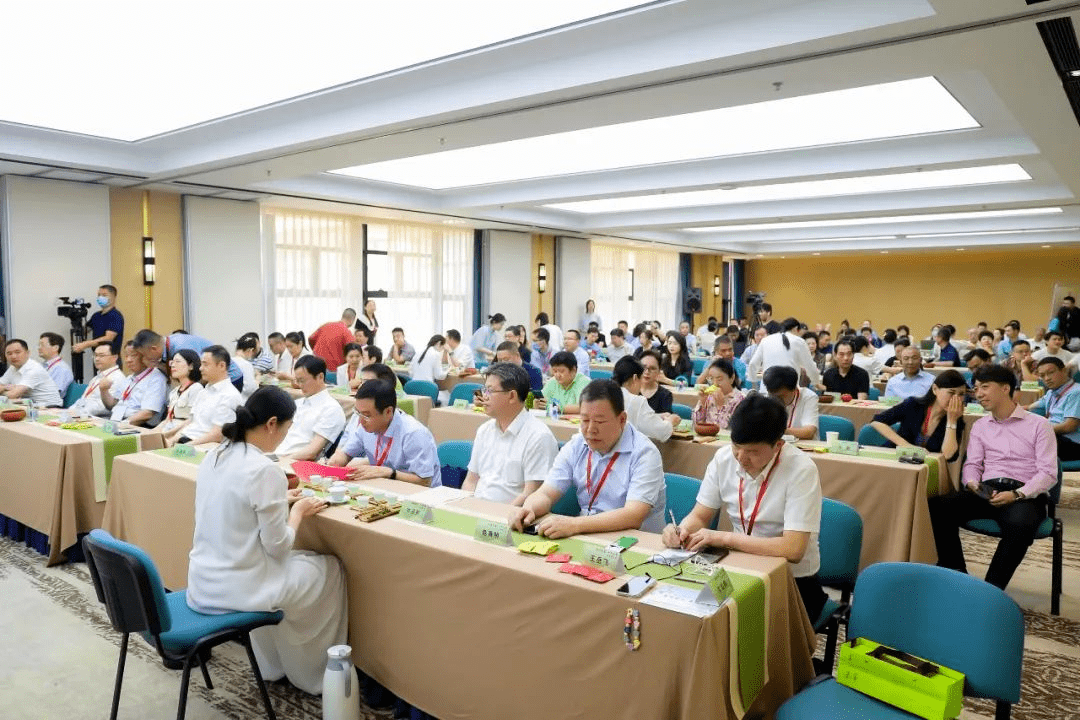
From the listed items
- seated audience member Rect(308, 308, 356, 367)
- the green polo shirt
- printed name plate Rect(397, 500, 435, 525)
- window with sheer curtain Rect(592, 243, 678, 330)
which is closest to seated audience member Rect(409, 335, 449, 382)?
seated audience member Rect(308, 308, 356, 367)

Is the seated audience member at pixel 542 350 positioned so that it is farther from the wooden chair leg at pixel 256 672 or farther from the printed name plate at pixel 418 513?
the wooden chair leg at pixel 256 672

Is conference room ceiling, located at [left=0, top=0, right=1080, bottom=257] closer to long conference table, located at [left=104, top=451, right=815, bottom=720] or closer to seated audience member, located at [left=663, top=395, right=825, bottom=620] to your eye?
seated audience member, located at [left=663, top=395, right=825, bottom=620]

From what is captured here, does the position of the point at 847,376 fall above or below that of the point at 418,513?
above

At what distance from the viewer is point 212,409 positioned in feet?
15.3

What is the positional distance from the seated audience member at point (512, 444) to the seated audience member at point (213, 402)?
2.10 m

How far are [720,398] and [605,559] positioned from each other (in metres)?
3.07

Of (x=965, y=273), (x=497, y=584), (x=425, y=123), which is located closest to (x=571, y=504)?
(x=497, y=584)

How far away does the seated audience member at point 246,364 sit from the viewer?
6770 millimetres

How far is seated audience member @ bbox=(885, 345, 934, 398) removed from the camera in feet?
19.3

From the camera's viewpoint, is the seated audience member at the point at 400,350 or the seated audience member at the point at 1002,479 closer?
the seated audience member at the point at 1002,479

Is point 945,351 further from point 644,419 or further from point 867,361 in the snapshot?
point 644,419

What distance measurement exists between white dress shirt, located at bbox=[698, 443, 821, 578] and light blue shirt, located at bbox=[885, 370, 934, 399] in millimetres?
3995

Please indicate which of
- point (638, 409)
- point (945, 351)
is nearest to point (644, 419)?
point (638, 409)

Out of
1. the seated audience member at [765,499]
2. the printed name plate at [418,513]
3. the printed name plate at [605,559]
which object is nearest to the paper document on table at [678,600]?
the printed name plate at [605,559]
